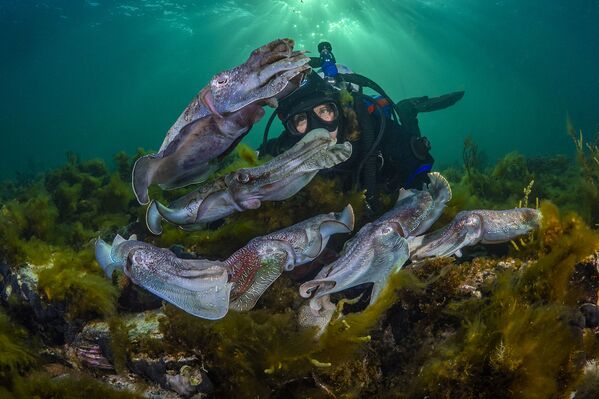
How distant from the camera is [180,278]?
2.18m

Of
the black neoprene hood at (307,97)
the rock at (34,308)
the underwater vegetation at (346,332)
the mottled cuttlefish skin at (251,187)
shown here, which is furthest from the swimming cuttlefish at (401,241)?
the rock at (34,308)

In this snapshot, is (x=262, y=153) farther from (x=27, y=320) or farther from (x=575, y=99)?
(x=575, y=99)

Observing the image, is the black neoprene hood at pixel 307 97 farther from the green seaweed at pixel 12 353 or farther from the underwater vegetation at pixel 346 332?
the green seaweed at pixel 12 353

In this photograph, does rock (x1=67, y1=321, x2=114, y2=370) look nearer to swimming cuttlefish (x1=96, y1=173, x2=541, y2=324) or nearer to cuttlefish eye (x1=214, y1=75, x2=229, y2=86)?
swimming cuttlefish (x1=96, y1=173, x2=541, y2=324)

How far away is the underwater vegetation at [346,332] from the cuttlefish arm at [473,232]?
14cm

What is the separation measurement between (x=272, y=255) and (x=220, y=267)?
1.26 ft

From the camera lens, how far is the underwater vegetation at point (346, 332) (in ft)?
6.56

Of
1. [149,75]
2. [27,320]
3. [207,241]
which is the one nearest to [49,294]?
[27,320]

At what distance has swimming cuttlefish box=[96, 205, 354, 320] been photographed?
2107 mm

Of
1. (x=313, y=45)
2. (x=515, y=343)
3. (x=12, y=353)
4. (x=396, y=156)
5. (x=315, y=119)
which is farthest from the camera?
(x=313, y=45)

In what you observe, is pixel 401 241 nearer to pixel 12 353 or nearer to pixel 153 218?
pixel 153 218

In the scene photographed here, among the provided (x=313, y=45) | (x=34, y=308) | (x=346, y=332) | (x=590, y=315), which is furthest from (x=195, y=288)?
(x=313, y=45)

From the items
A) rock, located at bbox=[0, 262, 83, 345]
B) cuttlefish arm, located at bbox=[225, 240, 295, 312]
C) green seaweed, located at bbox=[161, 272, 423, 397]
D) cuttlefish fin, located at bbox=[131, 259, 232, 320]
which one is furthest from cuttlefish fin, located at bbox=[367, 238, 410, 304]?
rock, located at bbox=[0, 262, 83, 345]

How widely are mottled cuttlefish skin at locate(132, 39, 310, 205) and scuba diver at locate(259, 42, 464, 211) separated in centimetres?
145
